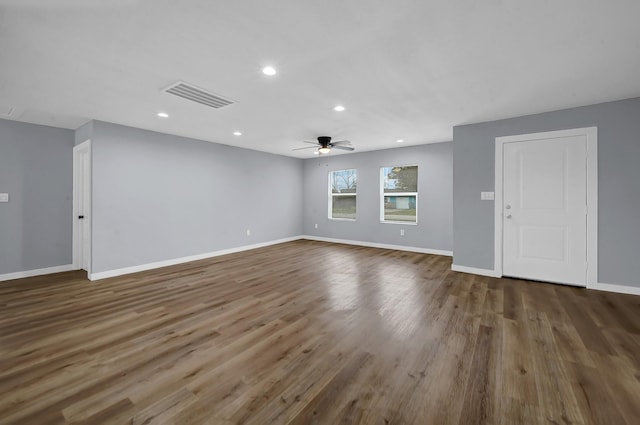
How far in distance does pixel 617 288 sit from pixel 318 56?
476 centimetres

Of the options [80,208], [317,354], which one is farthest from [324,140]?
[80,208]

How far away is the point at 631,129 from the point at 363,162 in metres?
4.73

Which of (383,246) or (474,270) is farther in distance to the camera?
(383,246)

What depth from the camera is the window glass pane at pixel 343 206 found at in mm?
7659

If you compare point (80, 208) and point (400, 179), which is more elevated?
point (400, 179)

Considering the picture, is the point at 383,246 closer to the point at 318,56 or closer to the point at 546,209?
the point at 546,209

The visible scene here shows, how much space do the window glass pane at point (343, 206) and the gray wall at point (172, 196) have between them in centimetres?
168

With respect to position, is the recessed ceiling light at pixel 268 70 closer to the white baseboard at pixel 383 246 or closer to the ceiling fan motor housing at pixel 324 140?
the ceiling fan motor housing at pixel 324 140

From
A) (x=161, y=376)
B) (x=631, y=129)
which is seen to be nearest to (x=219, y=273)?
(x=161, y=376)

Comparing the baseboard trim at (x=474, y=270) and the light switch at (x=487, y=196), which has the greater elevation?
the light switch at (x=487, y=196)

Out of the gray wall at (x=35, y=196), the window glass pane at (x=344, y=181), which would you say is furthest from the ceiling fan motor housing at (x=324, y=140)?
the gray wall at (x=35, y=196)

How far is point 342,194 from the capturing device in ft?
25.6

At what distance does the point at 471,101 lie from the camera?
3475 millimetres

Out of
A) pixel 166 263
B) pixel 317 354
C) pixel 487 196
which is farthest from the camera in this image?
pixel 166 263
